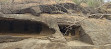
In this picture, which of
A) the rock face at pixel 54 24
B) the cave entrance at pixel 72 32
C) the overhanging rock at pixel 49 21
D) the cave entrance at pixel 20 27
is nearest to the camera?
the rock face at pixel 54 24

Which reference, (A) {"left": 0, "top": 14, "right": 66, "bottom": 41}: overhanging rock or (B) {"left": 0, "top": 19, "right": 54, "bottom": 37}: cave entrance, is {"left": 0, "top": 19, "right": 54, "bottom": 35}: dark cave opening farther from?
(A) {"left": 0, "top": 14, "right": 66, "bottom": 41}: overhanging rock

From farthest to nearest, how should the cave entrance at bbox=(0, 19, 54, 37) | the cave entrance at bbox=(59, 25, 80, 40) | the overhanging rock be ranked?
the cave entrance at bbox=(59, 25, 80, 40), the cave entrance at bbox=(0, 19, 54, 37), the overhanging rock

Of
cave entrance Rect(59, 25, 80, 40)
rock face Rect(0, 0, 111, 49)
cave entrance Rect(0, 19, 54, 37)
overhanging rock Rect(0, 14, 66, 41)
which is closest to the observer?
rock face Rect(0, 0, 111, 49)

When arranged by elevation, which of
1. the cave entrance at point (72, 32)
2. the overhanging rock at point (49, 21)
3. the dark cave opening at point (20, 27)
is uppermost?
the overhanging rock at point (49, 21)

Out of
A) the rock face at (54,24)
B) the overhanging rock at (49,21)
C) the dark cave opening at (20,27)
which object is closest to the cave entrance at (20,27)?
the dark cave opening at (20,27)

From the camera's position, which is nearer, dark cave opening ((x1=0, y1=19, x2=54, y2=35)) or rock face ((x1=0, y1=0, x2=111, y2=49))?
rock face ((x1=0, y1=0, x2=111, y2=49))

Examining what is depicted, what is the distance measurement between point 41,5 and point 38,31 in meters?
1.18

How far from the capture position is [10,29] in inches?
349

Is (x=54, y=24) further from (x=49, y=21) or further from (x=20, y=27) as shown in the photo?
(x=20, y=27)

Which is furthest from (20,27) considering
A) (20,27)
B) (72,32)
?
(72,32)

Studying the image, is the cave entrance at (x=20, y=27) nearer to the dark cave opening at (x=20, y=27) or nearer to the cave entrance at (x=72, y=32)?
the dark cave opening at (x=20, y=27)

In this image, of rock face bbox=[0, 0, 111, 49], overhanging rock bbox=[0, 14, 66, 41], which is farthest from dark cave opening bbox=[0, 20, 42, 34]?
overhanging rock bbox=[0, 14, 66, 41]

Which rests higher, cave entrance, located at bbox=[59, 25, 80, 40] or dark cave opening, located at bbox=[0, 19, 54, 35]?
dark cave opening, located at bbox=[0, 19, 54, 35]

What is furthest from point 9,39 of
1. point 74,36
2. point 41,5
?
point 74,36
